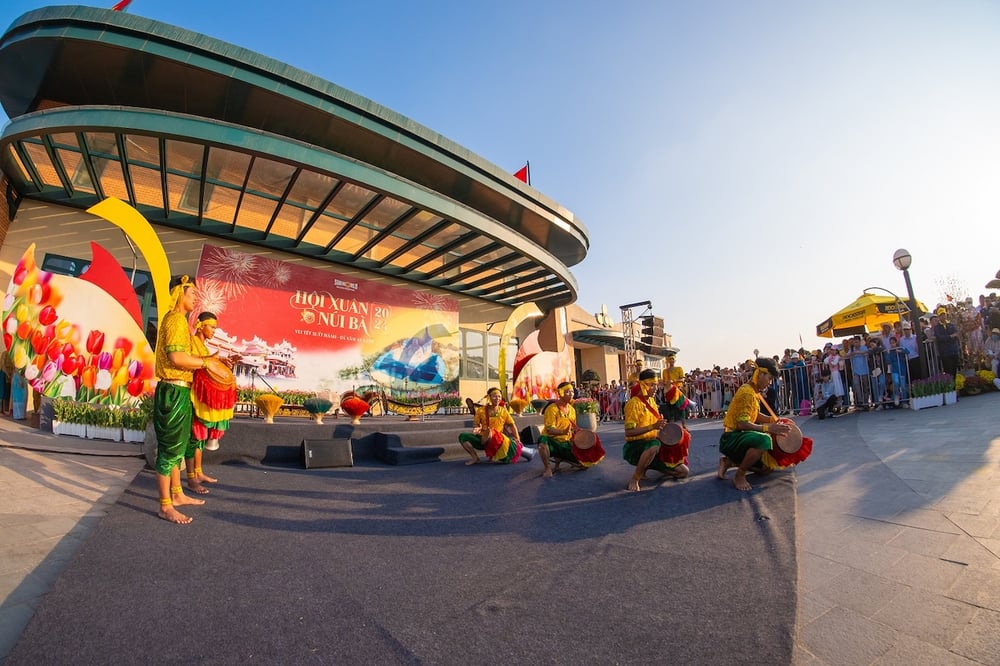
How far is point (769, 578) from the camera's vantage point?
225cm

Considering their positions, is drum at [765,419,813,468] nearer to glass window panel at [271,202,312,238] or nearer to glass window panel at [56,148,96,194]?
glass window panel at [271,202,312,238]

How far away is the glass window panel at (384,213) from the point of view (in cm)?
1162

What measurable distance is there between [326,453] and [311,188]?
7.22 metres

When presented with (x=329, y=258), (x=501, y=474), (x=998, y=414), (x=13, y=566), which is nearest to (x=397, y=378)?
(x=329, y=258)

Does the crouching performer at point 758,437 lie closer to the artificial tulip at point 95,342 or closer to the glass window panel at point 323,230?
the artificial tulip at point 95,342

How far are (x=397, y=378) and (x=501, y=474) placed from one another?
9280mm

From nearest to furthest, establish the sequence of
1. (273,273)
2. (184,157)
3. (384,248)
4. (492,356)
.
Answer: (184,157) < (273,273) < (384,248) < (492,356)

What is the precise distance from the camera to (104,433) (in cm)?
781

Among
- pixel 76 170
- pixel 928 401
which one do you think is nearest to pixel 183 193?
pixel 76 170

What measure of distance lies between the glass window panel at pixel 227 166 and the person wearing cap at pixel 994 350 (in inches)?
577

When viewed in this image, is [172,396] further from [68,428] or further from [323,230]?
[323,230]

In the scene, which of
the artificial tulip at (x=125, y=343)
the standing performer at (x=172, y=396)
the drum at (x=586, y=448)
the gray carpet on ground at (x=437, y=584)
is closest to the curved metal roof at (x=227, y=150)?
the artificial tulip at (x=125, y=343)

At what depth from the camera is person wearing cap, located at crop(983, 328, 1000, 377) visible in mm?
7657

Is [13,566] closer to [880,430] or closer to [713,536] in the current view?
[713,536]
